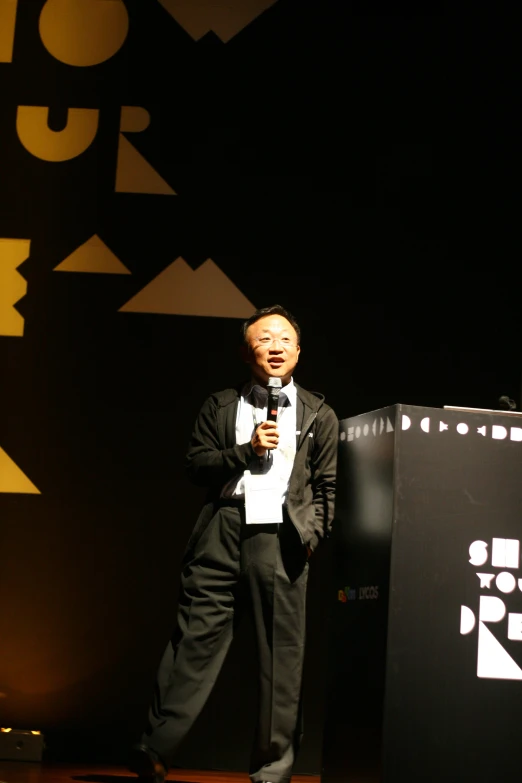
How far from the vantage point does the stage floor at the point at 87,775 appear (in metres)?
3.24

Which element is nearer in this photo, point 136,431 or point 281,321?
point 281,321

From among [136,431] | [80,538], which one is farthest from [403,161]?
[80,538]

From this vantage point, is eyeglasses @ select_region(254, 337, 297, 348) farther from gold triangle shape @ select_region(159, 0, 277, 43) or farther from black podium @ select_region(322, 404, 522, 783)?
gold triangle shape @ select_region(159, 0, 277, 43)

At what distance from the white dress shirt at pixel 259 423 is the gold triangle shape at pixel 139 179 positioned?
116 centimetres

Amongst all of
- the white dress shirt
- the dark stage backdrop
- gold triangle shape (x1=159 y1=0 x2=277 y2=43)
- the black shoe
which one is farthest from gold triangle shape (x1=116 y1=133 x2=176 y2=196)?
the black shoe

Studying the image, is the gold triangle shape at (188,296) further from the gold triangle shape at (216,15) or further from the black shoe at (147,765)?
the black shoe at (147,765)

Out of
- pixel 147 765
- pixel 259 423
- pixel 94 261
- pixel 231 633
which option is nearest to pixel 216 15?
pixel 94 261

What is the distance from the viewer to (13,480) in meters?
3.89

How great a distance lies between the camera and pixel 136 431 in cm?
391

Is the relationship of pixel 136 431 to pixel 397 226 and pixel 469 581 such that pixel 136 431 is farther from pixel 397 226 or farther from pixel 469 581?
pixel 469 581

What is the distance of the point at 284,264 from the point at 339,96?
0.77 m

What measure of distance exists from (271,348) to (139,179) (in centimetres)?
125

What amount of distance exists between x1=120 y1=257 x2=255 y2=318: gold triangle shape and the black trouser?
111 cm

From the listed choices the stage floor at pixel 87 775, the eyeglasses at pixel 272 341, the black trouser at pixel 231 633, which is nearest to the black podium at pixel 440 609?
the black trouser at pixel 231 633
